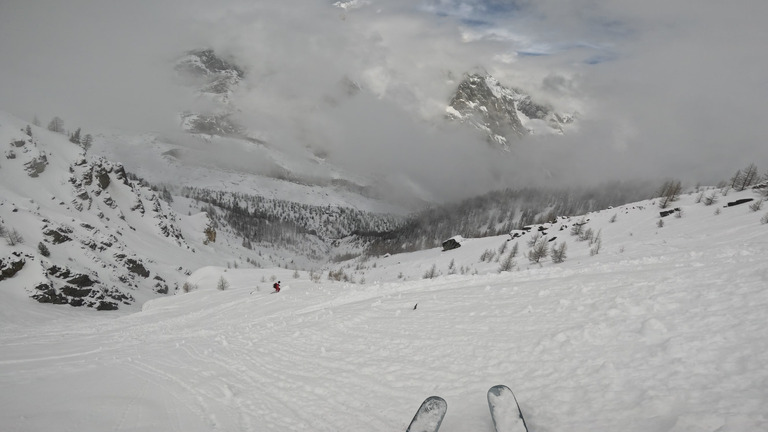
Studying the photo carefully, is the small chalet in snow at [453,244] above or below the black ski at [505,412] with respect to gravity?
above

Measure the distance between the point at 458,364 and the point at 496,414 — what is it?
2310 mm

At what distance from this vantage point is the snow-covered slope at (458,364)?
4.63m

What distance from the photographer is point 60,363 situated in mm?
9938

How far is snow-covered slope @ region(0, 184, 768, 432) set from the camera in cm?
463

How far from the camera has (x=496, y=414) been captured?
467cm

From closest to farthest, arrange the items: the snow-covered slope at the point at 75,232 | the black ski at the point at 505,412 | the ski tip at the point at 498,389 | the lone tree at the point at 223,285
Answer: the black ski at the point at 505,412, the ski tip at the point at 498,389, the lone tree at the point at 223,285, the snow-covered slope at the point at 75,232

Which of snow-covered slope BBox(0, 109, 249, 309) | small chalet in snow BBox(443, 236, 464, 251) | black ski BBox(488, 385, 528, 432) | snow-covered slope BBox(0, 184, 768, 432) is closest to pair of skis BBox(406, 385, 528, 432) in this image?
black ski BBox(488, 385, 528, 432)

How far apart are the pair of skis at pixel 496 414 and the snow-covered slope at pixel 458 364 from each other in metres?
0.30

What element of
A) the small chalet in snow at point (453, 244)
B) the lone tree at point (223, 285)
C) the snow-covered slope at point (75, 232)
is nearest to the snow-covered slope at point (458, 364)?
the lone tree at point (223, 285)

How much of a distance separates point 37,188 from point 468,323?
61.9 meters

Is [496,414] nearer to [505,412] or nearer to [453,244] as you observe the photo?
[505,412]

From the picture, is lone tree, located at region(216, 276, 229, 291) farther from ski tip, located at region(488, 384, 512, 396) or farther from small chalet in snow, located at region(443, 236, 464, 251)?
small chalet in snow, located at region(443, 236, 464, 251)

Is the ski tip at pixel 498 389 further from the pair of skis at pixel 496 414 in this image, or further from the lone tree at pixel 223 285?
the lone tree at pixel 223 285

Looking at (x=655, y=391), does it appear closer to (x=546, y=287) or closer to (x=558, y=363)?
(x=558, y=363)
